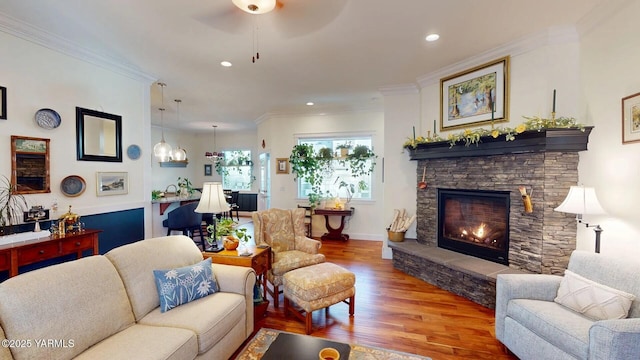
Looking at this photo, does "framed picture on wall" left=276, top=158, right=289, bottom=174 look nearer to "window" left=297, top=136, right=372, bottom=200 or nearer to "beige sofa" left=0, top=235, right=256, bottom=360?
"window" left=297, top=136, right=372, bottom=200

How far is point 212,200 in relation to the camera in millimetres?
2779

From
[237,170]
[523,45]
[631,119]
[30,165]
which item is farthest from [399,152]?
[237,170]

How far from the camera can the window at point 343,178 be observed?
587cm

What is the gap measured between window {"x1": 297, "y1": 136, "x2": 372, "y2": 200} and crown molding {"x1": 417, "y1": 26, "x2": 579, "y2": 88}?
2.54m

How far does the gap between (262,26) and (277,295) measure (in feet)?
9.13

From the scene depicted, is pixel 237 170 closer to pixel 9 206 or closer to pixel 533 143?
pixel 9 206

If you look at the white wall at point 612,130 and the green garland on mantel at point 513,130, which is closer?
the white wall at point 612,130

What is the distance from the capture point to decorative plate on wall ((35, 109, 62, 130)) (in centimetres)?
274

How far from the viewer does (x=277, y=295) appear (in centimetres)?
300

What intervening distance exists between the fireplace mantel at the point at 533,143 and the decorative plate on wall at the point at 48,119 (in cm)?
459

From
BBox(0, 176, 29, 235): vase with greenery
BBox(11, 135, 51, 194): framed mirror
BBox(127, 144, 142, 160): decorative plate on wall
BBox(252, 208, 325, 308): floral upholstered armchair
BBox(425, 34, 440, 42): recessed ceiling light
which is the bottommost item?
BBox(252, 208, 325, 308): floral upholstered armchair

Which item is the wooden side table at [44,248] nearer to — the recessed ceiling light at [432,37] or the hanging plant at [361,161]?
the recessed ceiling light at [432,37]

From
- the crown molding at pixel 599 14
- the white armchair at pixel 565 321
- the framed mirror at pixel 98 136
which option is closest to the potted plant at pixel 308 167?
the framed mirror at pixel 98 136

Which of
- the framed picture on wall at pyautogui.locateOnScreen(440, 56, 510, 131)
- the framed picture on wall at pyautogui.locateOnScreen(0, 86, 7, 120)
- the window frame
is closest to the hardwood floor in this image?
the framed picture on wall at pyautogui.locateOnScreen(440, 56, 510, 131)
